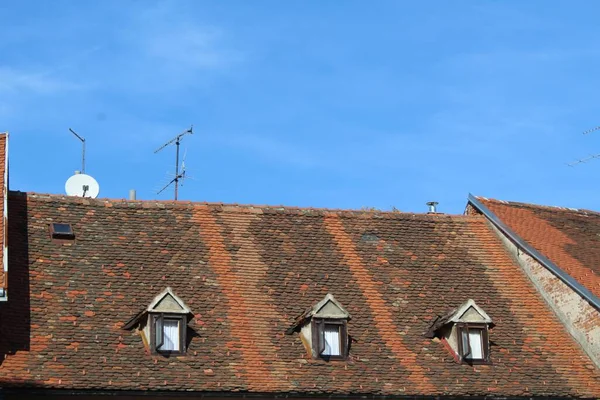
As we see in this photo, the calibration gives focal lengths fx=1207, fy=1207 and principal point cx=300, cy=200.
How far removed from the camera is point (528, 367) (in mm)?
29969

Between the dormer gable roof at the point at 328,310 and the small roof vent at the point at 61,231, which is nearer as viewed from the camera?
the dormer gable roof at the point at 328,310

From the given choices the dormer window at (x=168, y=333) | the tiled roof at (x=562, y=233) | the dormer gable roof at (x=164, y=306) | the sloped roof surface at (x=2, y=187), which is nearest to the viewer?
the sloped roof surface at (x=2, y=187)

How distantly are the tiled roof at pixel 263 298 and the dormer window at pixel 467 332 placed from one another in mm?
274

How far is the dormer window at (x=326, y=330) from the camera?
28891 millimetres

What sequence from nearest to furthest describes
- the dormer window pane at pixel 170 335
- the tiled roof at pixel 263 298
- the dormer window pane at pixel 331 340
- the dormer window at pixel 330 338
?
the tiled roof at pixel 263 298, the dormer window pane at pixel 170 335, the dormer window at pixel 330 338, the dormer window pane at pixel 331 340

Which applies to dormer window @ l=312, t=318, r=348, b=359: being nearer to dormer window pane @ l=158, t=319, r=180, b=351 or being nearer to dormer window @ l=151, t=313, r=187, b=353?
dormer window @ l=151, t=313, r=187, b=353

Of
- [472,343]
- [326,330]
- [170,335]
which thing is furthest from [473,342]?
[170,335]

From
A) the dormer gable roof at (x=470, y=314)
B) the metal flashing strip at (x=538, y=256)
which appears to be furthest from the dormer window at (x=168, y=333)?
the metal flashing strip at (x=538, y=256)

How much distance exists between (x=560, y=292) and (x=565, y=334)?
123cm

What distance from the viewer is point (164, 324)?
28125 millimetres

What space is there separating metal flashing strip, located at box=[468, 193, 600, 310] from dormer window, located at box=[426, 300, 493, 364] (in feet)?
9.54

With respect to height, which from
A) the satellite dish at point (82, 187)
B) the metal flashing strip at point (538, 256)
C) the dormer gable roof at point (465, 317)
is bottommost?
the dormer gable roof at point (465, 317)

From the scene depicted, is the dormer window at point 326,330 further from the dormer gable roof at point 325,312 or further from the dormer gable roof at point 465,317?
the dormer gable roof at point 465,317

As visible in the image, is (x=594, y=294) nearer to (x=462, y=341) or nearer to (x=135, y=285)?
(x=462, y=341)
